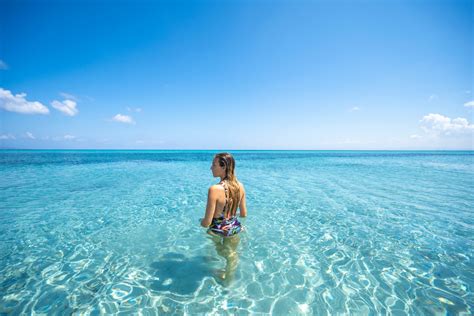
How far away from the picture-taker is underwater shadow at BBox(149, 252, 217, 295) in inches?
149

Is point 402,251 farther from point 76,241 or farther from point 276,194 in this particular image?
point 76,241

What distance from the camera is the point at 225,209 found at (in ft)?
12.5

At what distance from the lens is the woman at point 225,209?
359 centimetres

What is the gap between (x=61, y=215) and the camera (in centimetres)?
781

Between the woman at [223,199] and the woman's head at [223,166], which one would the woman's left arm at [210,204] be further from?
the woman's head at [223,166]

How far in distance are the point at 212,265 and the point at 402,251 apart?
4.69 metres

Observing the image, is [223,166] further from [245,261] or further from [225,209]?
[245,261]

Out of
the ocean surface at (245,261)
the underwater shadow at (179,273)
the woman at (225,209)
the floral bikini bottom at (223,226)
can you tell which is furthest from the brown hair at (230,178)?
the underwater shadow at (179,273)

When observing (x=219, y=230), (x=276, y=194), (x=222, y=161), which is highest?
(x=222, y=161)

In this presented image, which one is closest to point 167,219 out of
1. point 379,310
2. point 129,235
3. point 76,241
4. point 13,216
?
point 129,235

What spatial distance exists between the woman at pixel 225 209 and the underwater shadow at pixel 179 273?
47 centimetres

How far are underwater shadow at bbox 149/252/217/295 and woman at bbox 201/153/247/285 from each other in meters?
0.47

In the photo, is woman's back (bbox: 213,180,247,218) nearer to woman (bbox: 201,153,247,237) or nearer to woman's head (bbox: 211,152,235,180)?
woman (bbox: 201,153,247,237)

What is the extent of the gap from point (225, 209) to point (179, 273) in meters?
1.80
